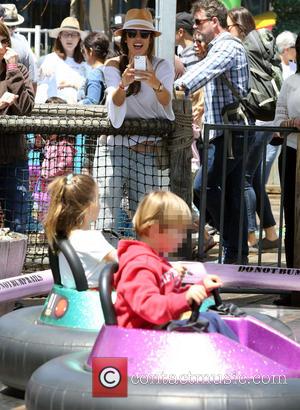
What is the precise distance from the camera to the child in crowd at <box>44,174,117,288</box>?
5645mm

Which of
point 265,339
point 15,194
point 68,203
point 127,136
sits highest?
point 127,136

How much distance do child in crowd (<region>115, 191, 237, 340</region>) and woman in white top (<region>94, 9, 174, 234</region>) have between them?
10.1 feet

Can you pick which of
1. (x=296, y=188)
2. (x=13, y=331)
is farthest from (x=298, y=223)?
(x=13, y=331)

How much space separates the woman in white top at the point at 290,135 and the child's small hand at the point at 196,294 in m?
3.70

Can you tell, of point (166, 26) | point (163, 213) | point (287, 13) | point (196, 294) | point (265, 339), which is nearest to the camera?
point (196, 294)

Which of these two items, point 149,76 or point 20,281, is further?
point 149,76

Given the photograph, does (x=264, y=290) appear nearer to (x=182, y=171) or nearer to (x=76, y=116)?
(x=182, y=171)

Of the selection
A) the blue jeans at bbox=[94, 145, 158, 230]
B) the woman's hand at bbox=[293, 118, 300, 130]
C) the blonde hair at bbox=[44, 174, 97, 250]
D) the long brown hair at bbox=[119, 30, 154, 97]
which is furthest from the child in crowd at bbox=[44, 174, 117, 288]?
the woman's hand at bbox=[293, 118, 300, 130]

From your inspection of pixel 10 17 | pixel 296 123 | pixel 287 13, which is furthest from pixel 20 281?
pixel 287 13

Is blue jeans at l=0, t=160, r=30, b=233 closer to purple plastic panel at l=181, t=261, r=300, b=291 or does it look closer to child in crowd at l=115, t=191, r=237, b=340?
purple plastic panel at l=181, t=261, r=300, b=291

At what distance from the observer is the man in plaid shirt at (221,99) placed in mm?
8430

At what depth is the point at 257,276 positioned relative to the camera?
25.9 ft

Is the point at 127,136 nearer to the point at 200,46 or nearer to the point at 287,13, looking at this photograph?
the point at 200,46

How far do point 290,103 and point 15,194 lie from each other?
2107 mm
